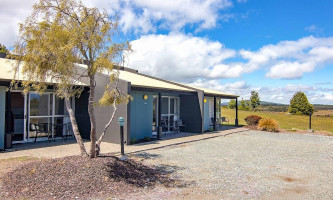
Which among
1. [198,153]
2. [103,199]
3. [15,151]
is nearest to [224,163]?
[198,153]

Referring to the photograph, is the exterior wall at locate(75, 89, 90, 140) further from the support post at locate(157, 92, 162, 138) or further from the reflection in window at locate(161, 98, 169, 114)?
the reflection in window at locate(161, 98, 169, 114)

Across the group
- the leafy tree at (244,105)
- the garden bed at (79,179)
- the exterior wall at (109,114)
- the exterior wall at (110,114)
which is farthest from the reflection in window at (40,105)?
the leafy tree at (244,105)

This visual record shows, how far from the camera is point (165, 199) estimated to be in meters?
4.55

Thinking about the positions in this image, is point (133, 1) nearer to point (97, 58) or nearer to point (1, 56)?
point (97, 58)

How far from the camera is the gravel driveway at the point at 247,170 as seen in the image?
5.08 m

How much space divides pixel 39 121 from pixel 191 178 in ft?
24.9

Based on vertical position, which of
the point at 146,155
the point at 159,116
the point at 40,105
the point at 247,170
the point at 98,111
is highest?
the point at 40,105

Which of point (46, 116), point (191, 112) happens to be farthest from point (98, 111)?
point (191, 112)

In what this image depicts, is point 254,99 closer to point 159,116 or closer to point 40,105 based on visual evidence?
point 159,116

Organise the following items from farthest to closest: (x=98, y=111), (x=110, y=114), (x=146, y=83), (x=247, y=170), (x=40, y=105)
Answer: (x=146, y=83), (x=98, y=111), (x=40, y=105), (x=110, y=114), (x=247, y=170)

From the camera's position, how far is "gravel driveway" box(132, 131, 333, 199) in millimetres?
5078

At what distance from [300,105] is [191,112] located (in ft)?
112

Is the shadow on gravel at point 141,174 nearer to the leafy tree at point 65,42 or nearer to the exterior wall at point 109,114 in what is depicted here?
the leafy tree at point 65,42

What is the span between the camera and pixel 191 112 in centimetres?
1480
